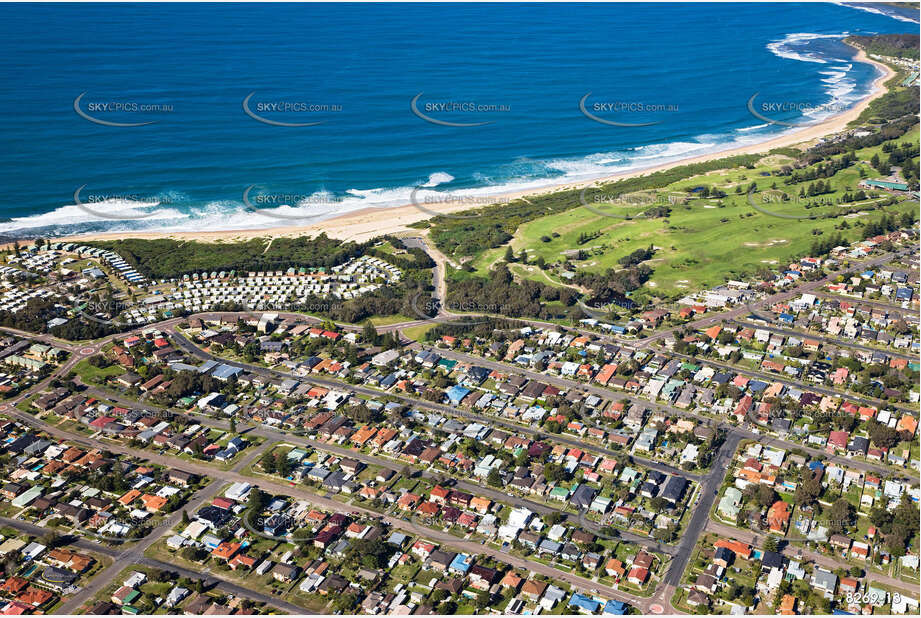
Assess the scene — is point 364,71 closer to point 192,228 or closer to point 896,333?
point 192,228

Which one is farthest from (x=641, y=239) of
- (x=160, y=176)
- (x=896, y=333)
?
(x=160, y=176)

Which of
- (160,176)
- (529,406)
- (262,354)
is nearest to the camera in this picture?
(529,406)

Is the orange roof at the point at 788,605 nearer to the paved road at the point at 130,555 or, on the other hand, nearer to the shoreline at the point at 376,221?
the paved road at the point at 130,555

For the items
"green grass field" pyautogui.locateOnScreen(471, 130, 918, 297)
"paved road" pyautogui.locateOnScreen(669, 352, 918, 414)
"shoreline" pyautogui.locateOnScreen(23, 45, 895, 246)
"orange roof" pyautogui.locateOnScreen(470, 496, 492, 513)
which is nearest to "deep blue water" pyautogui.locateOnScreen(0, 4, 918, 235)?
"shoreline" pyautogui.locateOnScreen(23, 45, 895, 246)

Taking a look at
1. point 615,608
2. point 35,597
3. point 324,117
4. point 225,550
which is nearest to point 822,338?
point 615,608

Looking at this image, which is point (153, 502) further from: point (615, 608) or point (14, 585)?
point (615, 608)

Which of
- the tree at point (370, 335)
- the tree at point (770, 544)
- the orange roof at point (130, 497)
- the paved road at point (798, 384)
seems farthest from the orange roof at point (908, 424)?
the orange roof at point (130, 497)

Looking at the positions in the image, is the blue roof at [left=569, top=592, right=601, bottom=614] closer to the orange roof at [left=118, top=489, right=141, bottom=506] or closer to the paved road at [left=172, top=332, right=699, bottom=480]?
the paved road at [left=172, top=332, right=699, bottom=480]
